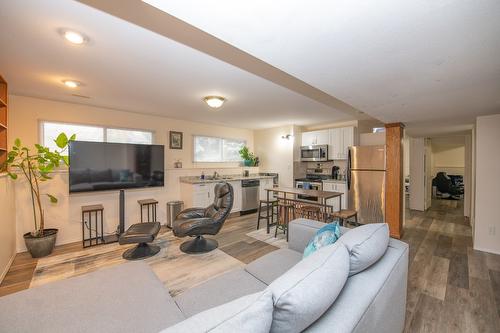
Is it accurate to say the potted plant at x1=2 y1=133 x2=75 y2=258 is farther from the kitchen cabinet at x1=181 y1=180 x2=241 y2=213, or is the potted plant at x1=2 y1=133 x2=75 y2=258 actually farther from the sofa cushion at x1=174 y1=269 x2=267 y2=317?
the sofa cushion at x1=174 y1=269 x2=267 y2=317

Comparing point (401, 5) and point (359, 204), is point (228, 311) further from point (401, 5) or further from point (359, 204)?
point (359, 204)

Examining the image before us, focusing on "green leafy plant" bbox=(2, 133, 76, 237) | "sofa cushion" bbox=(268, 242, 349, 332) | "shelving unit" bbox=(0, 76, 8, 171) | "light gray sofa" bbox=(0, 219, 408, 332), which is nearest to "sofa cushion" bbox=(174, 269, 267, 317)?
"light gray sofa" bbox=(0, 219, 408, 332)

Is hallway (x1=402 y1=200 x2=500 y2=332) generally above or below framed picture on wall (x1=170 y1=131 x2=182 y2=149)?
below

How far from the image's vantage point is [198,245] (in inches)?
134

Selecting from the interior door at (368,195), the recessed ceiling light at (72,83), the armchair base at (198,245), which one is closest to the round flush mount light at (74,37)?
the recessed ceiling light at (72,83)

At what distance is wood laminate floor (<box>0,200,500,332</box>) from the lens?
1.94 meters

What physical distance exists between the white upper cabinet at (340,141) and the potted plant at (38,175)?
524 cm

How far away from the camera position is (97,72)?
248 cm

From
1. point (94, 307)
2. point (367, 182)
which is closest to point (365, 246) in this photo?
point (94, 307)

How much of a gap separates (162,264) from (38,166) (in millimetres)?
2360

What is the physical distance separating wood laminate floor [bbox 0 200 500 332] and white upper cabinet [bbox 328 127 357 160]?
2.08 m

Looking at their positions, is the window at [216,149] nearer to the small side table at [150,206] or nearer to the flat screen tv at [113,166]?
the flat screen tv at [113,166]

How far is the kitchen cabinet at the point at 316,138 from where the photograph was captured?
5635 millimetres

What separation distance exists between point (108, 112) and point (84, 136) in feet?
1.98
